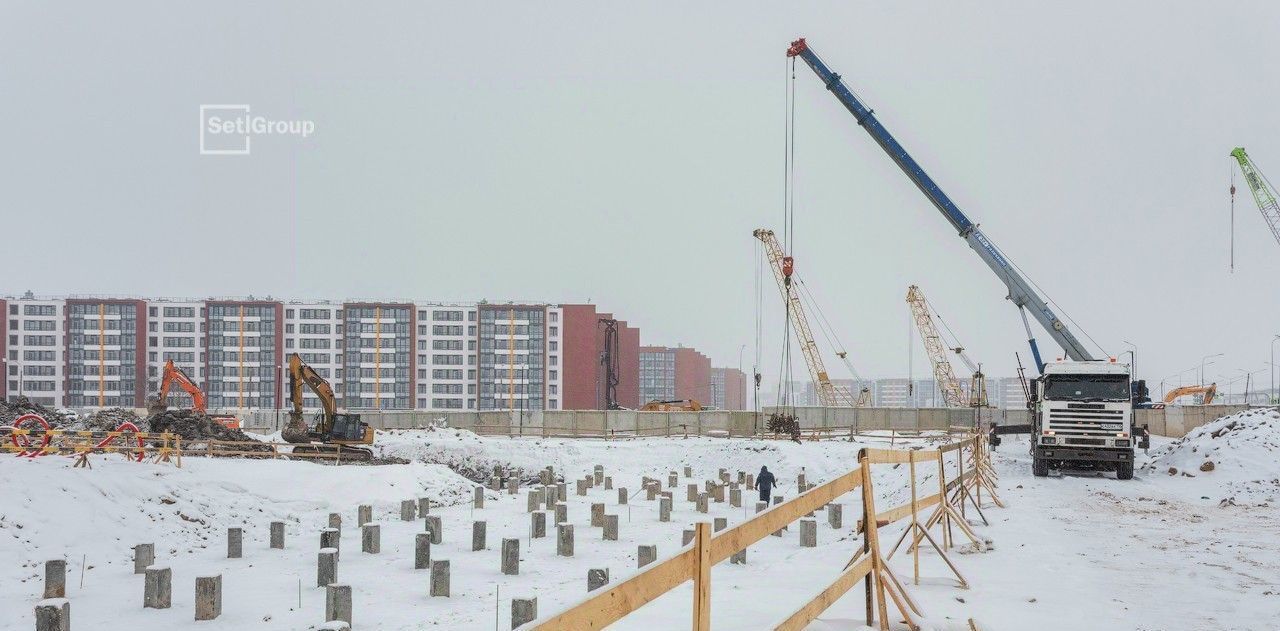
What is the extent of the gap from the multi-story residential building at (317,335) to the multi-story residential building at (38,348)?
24071 mm

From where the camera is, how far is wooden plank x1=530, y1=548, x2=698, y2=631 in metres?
3.28

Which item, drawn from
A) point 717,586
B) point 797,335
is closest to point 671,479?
point 717,586

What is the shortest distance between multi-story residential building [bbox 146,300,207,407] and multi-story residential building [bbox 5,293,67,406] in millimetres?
8951

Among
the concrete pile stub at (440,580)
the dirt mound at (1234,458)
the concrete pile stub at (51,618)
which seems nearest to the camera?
the concrete pile stub at (51,618)

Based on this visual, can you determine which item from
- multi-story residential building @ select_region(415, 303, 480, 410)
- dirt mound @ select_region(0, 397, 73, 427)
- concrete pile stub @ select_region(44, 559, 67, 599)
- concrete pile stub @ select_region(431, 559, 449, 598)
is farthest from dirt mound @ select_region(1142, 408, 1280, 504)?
A: multi-story residential building @ select_region(415, 303, 480, 410)

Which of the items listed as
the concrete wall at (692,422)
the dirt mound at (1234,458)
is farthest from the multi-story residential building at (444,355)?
the dirt mound at (1234,458)

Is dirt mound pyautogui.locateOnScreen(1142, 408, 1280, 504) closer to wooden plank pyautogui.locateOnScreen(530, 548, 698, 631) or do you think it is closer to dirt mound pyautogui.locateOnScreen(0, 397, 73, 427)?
wooden plank pyautogui.locateOnScreen(530, 548, 698, 631)

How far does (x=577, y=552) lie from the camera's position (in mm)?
20625

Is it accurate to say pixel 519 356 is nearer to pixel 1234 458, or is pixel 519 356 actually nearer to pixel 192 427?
pixel 192 427

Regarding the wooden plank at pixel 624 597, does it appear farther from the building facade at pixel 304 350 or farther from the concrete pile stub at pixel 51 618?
the building facade at pixel 304 350

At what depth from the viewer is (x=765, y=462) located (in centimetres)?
4100

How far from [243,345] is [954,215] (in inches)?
3751

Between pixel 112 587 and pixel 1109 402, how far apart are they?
22.8 m

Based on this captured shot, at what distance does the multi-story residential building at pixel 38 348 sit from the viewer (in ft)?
364
